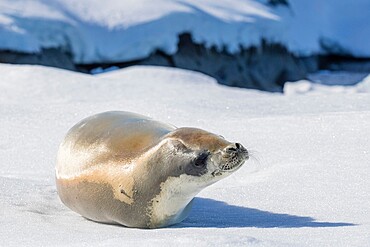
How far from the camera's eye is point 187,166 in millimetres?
2668

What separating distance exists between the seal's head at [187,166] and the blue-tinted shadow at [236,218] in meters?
0.09

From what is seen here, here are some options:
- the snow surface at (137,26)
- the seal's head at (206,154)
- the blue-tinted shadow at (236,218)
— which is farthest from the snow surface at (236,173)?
the snow surface at (137,26)

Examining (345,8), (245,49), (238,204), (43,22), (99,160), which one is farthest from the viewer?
(345,8)

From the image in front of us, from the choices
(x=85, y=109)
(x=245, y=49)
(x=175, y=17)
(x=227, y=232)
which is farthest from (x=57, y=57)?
(x=227, y=232)

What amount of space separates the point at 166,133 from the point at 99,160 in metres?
0.22

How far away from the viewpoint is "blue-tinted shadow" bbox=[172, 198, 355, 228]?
2714mm

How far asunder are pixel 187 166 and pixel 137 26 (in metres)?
8.05

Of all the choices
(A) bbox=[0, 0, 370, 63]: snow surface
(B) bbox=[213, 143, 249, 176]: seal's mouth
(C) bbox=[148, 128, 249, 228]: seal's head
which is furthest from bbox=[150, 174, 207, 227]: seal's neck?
(A) bbox=[0, 0, 370, 63]: snow surface

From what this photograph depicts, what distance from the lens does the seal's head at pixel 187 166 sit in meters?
2.62

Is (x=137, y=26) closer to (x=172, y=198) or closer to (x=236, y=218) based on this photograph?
(x=236, y=218)

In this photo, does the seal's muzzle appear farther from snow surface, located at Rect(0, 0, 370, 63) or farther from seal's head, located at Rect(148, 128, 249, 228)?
snow surface, located at Rect(0, 0, 370, 63)

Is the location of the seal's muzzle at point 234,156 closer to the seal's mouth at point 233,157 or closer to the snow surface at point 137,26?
the seal's mouth at point 233,157

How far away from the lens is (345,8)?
1488 cm

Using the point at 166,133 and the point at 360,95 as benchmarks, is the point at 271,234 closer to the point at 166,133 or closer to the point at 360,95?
the point at 166,133
